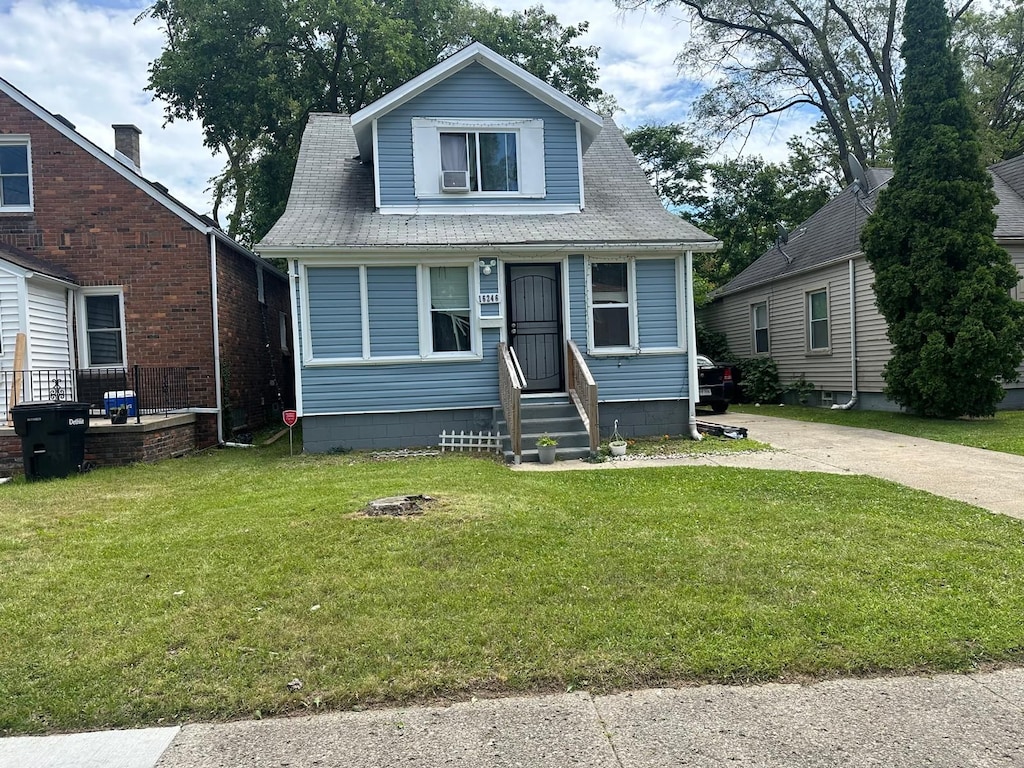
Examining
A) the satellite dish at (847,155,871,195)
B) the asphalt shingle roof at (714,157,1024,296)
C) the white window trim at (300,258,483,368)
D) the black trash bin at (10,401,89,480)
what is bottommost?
the black trash bin at (10,401,89,480)

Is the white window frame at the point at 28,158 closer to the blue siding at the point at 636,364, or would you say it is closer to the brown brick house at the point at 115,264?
the brown brick house at the point at 115,264

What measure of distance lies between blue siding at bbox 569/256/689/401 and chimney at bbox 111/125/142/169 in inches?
394

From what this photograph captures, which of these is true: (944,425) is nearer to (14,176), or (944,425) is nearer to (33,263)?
(33,263)

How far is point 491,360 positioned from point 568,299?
1.63 m

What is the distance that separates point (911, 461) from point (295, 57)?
807 inches

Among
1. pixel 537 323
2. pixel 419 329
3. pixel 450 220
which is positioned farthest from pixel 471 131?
pixel 419 329

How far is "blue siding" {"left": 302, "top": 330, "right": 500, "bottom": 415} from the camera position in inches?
424

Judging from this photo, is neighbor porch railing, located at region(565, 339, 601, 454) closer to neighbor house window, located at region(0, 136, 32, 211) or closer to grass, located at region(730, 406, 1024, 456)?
grass, located at region(730, 406, 1024, 456)

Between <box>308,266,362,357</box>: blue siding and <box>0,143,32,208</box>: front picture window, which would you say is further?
<box>0,143,32,208</box>: front picture window

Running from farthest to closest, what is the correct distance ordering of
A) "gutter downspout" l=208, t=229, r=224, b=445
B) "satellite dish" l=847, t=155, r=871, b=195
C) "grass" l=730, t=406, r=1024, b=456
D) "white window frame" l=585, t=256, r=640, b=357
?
"satellite dish" l=847, t=155, r=871, b=195, "gutter downspout" l=208, t=229, r=224, b=445, "white window frame" l=585, t=256, r=640, b=357, "grass" l=730, t=406, r=1024, b=456

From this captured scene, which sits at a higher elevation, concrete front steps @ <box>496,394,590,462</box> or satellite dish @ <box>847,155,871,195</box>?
satellite dish @ <box>847,155,871,195</box>

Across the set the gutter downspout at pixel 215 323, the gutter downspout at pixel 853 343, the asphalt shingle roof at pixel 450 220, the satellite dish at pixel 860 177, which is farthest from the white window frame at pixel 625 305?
the satellite dish at pixel 860 177

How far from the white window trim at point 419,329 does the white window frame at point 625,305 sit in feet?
6.03

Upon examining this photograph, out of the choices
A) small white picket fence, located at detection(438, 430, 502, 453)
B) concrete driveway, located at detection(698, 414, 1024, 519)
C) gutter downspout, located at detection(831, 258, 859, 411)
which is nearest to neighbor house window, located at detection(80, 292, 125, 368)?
small white picket fence, located at detection(438, 430, 502, 453)
